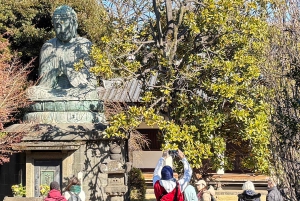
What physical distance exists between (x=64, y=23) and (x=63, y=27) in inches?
3.3

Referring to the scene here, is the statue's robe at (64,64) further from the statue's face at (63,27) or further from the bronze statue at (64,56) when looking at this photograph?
the statue's face at (63,27)

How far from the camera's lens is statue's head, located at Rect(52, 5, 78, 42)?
1290cm

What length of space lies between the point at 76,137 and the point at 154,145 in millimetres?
10190

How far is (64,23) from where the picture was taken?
12906mm

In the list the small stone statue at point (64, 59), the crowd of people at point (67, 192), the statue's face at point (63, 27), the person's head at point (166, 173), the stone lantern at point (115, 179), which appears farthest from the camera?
the statue's face at point (63, 27)

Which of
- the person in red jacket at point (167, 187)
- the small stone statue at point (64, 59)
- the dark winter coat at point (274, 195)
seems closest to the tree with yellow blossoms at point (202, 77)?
the dark winter coat at point (274, 195)

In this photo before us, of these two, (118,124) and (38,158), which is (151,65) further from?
(38,158)

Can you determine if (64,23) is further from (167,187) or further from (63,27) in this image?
(167,187)

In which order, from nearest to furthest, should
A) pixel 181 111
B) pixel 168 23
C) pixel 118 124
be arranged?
pixel 118 124 → pixel 181 111 → pixel 168 23

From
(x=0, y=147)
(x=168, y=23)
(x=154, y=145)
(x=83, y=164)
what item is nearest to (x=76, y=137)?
(x=83, y=164)

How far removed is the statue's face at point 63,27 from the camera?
507 inches

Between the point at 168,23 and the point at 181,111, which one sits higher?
the point at 168,23

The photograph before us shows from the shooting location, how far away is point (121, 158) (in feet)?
39.3

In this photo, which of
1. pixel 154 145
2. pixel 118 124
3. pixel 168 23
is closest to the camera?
pixel 118 124
